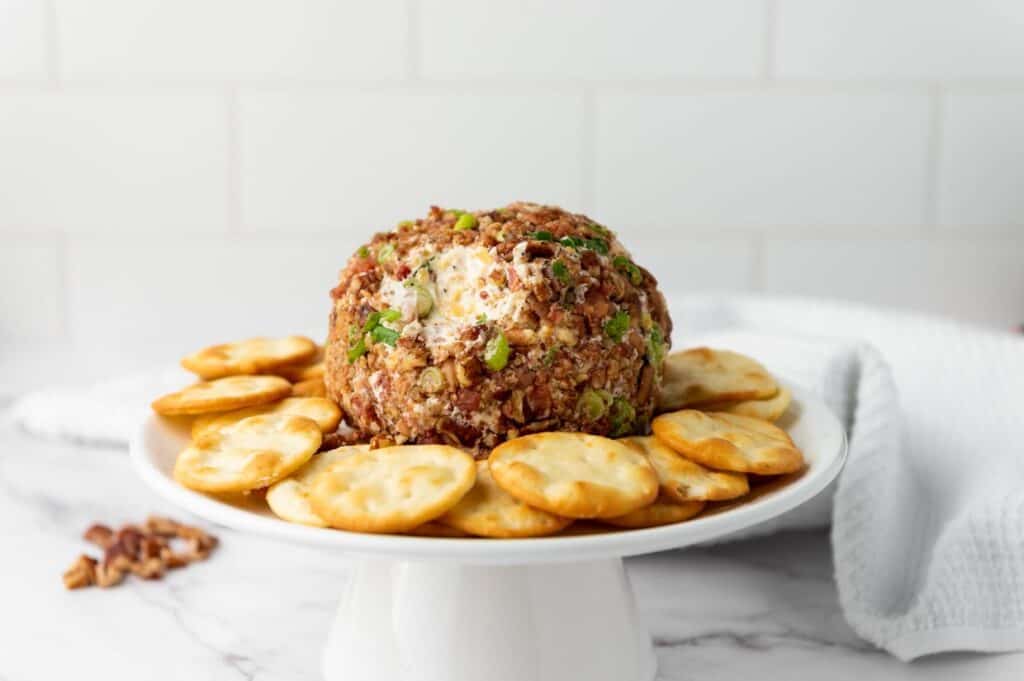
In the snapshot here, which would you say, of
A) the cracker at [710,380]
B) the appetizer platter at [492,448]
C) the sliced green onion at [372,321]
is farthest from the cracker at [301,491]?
the cracker at [710,380]

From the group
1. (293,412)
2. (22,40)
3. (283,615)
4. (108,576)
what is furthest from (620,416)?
(22,40)

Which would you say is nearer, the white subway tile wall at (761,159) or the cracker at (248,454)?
the cracker at (248,454)

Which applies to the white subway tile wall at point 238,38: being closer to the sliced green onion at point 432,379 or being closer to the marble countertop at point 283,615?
the marble countertop at point 283,615

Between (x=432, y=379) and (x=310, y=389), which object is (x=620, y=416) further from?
(x=310, y=389)

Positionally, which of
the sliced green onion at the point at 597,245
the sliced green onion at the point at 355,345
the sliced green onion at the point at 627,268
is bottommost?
the sliced green onion at the point at 355,345

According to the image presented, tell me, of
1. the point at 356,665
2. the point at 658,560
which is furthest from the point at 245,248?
the point at 356,665

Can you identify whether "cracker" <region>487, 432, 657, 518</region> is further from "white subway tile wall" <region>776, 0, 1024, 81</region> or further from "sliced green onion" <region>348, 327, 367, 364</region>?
"white subway tile wall" <region>776, 0, 1024, 81</region>

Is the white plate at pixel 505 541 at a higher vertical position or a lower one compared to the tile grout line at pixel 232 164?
lower

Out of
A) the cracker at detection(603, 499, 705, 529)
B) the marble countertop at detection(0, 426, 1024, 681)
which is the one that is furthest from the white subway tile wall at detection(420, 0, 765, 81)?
the cracker at detection(603, 499, 705, 529)
